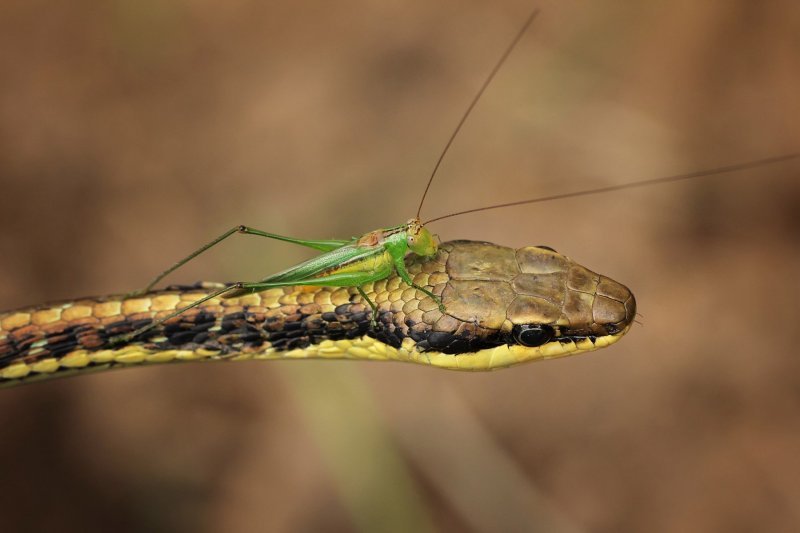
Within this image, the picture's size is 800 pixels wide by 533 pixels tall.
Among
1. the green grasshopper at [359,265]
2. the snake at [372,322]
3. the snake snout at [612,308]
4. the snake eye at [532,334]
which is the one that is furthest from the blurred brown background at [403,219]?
the snake snout at [612,308]

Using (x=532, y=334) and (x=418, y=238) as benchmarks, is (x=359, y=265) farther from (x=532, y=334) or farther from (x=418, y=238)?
(x=532, y=334)

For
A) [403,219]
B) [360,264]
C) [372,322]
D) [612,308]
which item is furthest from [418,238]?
[403,219]

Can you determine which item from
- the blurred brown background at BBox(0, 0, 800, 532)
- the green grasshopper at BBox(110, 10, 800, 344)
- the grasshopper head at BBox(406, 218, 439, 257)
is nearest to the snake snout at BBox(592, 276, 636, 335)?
the green grasshopper at BBox(110, 10, 800, 344)

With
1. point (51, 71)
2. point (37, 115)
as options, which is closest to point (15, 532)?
point (37, 115)

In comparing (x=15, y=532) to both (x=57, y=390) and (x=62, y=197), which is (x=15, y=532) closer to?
(x=57, y=390)

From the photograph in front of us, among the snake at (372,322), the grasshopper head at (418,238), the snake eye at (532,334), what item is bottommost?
the snake eye at (532,334)

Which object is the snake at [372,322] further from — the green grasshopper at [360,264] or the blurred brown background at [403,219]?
the blurred brown background at [403,219]

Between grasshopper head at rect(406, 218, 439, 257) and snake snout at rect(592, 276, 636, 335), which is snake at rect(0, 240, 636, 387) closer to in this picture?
snake snout at rect(592, 276, 636, 335)
